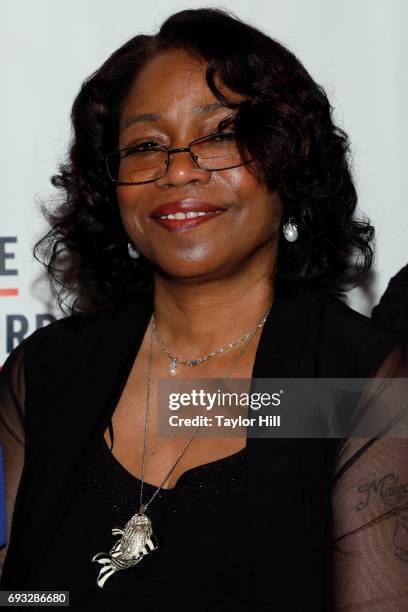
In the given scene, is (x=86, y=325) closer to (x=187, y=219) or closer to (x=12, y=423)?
(x=12, y=423)

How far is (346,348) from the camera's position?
167 centimetres

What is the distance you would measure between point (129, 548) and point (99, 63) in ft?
3.81

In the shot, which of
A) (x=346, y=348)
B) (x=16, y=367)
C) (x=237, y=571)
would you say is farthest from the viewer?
(x=16, y=367)

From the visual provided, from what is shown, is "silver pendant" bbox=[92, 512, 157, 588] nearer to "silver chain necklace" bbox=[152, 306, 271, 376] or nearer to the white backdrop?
"silver chain necklace" bbox=[152, 306, 271, 376]

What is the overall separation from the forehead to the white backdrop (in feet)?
1.44

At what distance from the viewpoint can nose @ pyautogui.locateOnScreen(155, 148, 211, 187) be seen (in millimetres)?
1671

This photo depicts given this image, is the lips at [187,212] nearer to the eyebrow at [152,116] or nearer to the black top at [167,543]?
the eyebrow at [152,116]

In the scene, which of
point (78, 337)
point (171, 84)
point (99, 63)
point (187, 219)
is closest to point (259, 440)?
point (187, 219)

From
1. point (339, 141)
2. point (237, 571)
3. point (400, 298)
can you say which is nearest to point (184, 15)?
point (339, 141)

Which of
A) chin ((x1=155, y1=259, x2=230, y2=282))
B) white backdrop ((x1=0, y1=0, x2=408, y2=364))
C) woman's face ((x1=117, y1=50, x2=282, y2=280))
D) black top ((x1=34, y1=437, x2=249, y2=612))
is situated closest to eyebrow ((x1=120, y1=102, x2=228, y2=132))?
woman's face ((x1=117, y1=50, x2=282, y2=280))

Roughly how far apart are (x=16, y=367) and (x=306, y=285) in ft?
1.99

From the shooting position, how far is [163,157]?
1720mm

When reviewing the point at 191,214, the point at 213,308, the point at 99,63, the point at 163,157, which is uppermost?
the point at 99,63

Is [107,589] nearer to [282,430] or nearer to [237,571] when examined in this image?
[237,571]
